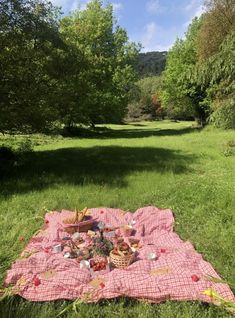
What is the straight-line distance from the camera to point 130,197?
934 cm

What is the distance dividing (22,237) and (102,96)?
2512 cm

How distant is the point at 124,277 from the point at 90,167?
8.23m

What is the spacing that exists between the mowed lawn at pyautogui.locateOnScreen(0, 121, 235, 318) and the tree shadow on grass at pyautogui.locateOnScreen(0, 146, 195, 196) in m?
0.03

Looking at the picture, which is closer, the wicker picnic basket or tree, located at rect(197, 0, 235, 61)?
the wicker picnic basket

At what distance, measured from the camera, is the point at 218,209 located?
26.6ft

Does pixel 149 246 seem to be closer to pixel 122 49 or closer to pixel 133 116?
pixel 122 49

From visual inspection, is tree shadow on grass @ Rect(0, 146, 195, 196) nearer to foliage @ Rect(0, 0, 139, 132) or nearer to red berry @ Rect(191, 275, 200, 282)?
foliage @ Rect(0, 0, 139, 132)

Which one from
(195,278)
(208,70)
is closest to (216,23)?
(208,70)

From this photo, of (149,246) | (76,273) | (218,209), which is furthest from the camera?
(218,209)

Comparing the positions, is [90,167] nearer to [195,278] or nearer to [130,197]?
[130,197]

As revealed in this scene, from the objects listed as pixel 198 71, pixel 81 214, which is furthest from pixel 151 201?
pixel 198 71

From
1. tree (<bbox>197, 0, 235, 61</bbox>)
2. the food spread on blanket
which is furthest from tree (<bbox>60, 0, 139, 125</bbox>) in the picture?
the food spread on blanket

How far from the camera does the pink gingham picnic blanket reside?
461 centimetres

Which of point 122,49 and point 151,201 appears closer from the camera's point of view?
point 151,201
